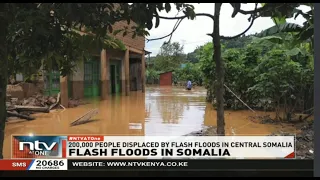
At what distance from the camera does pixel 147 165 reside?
3.04 meters

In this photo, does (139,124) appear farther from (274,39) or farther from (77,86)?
(77,86)

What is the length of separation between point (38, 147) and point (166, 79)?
28.9m

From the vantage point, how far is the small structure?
103ft

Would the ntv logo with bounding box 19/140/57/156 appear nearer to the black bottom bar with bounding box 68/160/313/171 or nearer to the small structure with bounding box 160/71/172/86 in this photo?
the black bottom bar with bounding box 68/160/313/171

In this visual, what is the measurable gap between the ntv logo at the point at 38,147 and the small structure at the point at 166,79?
28.3 metres

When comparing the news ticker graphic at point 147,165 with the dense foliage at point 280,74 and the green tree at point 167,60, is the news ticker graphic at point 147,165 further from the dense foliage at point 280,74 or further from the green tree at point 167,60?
the green tree at point 167,60

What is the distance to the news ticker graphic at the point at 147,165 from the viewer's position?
3.00 meters

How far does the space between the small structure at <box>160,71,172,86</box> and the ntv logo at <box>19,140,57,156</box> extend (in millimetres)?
28275

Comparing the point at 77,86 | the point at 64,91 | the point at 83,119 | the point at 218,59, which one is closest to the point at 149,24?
the point at 218,59

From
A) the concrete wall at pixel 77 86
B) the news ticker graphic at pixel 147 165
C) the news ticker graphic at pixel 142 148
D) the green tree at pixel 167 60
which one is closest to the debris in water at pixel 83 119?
the news ticker graphic at pixel 142 148

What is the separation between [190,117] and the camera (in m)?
9.05

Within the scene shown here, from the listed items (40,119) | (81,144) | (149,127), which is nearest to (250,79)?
(149,127)

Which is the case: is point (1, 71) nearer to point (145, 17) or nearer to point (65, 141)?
point (145, 17)

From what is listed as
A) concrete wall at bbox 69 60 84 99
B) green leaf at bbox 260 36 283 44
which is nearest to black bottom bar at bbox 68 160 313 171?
green leaf at bbox 260 36 283 44
